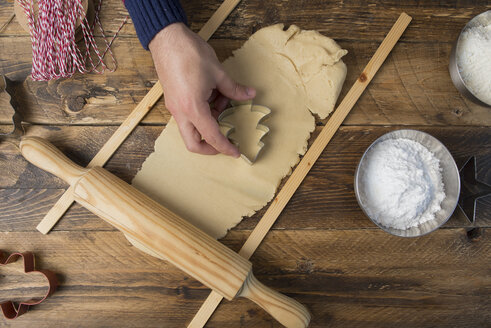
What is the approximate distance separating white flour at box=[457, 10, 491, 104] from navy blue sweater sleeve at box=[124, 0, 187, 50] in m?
0.79

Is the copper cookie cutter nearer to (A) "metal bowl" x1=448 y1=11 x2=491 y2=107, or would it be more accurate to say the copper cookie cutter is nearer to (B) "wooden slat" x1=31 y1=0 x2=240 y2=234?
(B) "wooden slat" x1=31 y1=0 x2=240 y2=234

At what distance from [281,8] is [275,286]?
0.81m

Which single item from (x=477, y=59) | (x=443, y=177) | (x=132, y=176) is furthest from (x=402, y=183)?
(x=132, y=176)

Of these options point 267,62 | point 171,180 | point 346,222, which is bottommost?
point 346,222

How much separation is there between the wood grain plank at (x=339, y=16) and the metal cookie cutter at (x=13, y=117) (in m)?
0.31

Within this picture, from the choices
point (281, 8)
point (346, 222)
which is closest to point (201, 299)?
point (346, 222)

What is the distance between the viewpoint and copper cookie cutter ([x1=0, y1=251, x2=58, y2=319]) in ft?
2.80

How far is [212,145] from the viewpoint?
2.59 feet

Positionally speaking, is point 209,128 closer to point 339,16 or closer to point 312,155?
point 312,155

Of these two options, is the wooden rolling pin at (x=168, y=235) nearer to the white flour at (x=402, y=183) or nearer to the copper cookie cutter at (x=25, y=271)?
the copper cookie cutter at (x=25, y=271)

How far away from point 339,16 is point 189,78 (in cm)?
52

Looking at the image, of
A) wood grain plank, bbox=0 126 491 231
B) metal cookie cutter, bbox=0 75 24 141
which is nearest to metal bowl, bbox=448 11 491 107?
wood grain plank, bbox=0 126 491 231

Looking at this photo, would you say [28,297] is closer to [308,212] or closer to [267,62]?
[308,212]

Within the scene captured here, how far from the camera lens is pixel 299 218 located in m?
0.91
